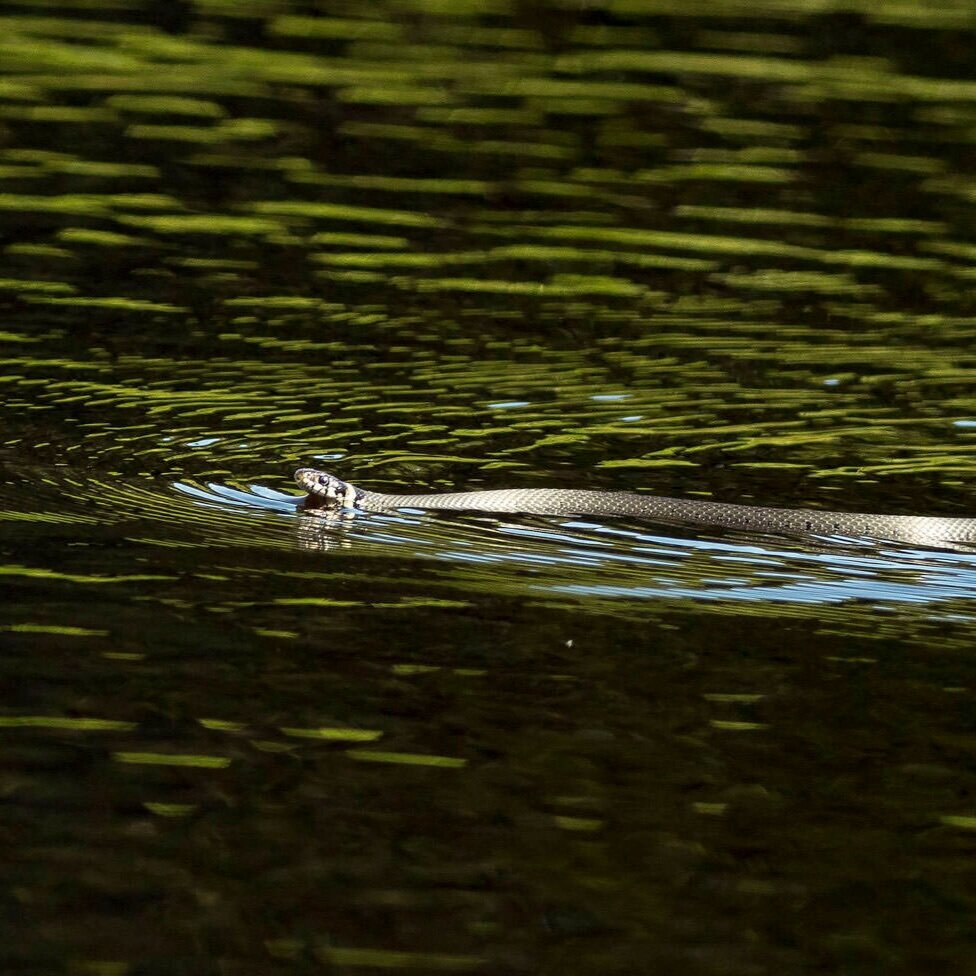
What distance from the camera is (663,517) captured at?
503 inches

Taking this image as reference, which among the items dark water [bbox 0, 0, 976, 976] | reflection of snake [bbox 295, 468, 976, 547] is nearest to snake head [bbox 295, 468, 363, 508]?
reflection of snake [bbox 295, 468, 976, 547]

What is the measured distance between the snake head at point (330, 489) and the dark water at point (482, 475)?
278 mm

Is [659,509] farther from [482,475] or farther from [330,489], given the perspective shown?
[330,489]

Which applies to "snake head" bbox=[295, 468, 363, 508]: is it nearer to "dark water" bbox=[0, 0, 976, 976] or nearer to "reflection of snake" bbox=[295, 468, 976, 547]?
"reflection of snake" bbox=[295, 468, 976, 547]

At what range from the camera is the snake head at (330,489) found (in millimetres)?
12805

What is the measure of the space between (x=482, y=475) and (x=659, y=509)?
52.3 inches

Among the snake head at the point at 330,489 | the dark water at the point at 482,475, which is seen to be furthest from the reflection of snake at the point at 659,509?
the dark water at the point at 482,475

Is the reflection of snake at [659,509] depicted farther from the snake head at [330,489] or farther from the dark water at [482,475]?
the dark water at [482,475]

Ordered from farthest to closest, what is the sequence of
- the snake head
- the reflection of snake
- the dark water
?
the snake head
the reflection of snake
the dark water

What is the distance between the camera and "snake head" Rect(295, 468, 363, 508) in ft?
42.0

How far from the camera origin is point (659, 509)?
12836 millimetres

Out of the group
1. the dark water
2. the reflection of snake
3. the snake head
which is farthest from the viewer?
the snake head

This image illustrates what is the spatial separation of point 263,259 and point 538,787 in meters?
10.9

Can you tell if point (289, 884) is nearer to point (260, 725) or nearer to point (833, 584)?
point (260, 725)
